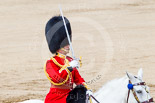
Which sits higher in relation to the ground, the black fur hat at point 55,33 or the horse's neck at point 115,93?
the black fur hat at point 55,33

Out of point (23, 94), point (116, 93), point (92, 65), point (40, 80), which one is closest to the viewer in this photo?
point (116, 93)

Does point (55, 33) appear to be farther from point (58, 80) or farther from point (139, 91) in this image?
point (139, 91)

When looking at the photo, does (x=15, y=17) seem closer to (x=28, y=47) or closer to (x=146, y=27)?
(x=28, y=47)

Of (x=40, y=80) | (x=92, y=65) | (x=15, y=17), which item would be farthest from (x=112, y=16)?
(x=40, y=80)

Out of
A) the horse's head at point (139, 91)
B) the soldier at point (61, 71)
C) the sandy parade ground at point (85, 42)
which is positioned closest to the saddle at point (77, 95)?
the soldier at point (61, 71)

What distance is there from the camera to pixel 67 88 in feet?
12.1

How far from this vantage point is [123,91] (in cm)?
361

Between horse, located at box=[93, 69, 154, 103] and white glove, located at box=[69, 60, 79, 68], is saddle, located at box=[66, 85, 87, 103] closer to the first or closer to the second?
horse, located at box=[93, 69, 154, 103]

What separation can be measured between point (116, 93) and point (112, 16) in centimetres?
1138

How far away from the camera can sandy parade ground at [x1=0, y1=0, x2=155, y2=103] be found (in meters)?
8.37

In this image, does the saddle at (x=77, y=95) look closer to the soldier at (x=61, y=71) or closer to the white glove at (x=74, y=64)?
the soldier at (x=61, y=71)

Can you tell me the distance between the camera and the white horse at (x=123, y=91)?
11.4ft

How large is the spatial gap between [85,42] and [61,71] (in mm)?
7983

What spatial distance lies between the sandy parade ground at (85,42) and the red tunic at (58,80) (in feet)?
4.38
